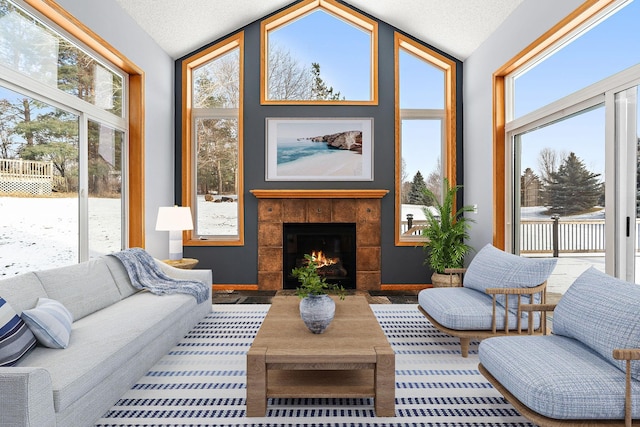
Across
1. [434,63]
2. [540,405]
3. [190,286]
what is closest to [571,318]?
[540,405]

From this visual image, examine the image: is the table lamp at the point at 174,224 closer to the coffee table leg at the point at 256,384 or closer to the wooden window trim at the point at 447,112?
the coffee table leg at the point at 256,384

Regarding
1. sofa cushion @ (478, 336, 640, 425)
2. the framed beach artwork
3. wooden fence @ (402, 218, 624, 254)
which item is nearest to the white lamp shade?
the framed beach artwork

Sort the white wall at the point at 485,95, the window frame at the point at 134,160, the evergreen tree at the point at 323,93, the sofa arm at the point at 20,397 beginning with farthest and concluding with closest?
1. the evergreen tree at the point at 323,93
2. the window frame at the point at 134,160
3. the white wall at the point at 485,95
4. the sofa arm at the point at 20,397

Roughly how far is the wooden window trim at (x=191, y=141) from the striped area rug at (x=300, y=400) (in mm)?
2368

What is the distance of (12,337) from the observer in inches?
75.7

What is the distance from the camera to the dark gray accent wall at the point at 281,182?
549 centimetres

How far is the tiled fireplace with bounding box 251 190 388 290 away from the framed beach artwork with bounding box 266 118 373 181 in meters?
0.35

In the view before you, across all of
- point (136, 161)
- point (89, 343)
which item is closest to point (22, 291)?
point (89, 343)

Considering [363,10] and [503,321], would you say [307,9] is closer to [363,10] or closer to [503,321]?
[363,10]

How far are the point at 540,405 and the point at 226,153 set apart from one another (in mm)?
4959

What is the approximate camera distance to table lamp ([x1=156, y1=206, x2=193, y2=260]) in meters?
4.31

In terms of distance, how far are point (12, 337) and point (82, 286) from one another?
97 cm

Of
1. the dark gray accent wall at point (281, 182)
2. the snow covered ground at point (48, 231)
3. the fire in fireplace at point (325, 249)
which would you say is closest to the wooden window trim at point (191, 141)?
the dark gray accent wall at point (281, 182)

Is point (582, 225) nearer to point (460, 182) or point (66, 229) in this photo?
point (460, 182)
